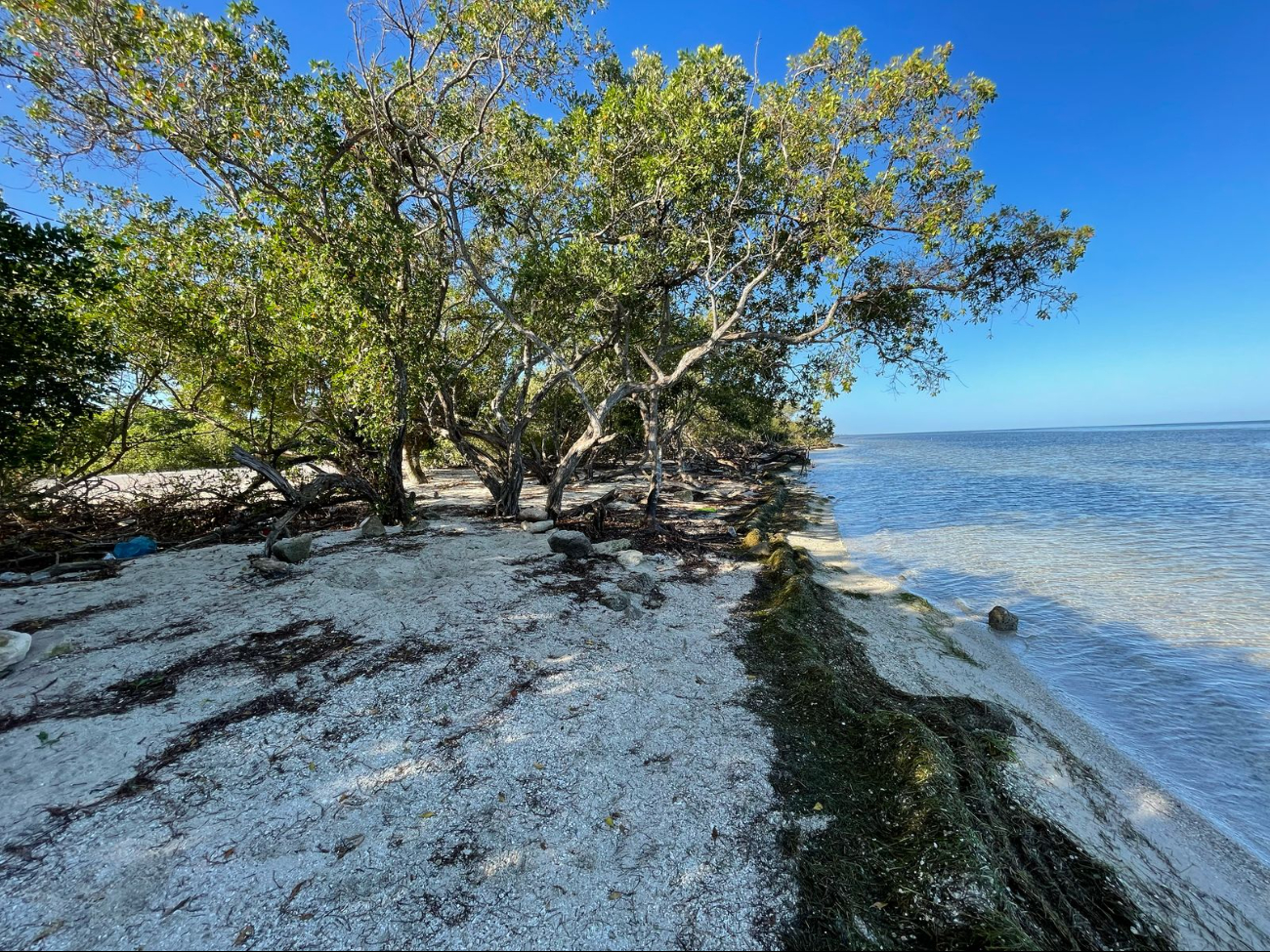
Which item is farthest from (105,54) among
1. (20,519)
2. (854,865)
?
(854,865)

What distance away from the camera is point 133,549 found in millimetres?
8602

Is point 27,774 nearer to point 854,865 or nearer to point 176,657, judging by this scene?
point 176,657

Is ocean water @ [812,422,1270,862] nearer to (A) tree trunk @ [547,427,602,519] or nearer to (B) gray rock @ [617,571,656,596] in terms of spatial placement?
(B) gray rock @ [617,571,656,596]

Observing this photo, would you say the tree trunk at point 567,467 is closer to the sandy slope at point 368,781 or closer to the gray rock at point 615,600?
the gray rock at point 615,600

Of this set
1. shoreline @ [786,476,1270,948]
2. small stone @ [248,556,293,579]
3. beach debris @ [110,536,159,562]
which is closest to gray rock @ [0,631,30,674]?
small stone @ [248,556,293,579]

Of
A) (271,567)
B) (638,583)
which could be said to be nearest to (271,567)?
(271,567)

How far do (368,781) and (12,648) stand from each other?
420 cm

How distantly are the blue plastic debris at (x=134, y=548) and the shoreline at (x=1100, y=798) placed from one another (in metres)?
12.7

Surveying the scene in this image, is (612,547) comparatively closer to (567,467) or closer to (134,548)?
(567,467)

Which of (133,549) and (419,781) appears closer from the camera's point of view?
(419,781)

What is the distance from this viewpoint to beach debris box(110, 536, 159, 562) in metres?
8.53

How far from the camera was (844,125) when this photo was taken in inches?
354

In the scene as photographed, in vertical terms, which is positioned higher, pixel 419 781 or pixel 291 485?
pixel 291 485

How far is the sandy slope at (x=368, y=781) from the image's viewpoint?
2.60m
